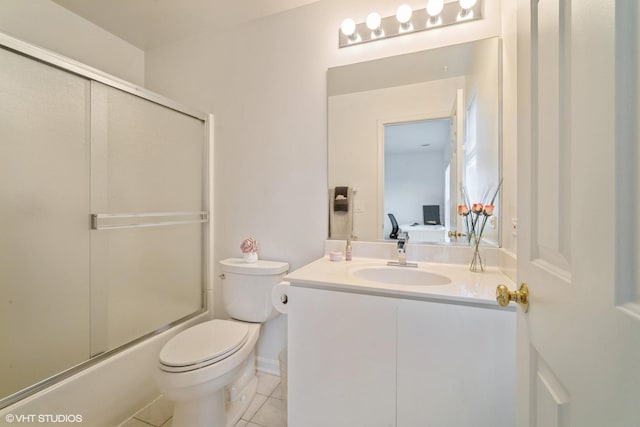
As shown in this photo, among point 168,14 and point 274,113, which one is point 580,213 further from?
point 168,14

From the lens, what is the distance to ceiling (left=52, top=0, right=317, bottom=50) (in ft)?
5.30

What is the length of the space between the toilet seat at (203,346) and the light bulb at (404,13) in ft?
6.05

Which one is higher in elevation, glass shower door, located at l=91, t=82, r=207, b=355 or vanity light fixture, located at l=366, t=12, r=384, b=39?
vanity light fixture, located at l=366, t=12, r=384, b=39

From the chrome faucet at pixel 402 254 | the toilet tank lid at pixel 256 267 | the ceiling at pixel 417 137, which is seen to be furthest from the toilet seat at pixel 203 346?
the ceiling at pixel 417 137

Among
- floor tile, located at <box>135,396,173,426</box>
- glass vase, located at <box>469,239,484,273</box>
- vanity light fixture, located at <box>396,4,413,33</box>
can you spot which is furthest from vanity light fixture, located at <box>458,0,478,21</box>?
floor tile, located at <box>135,396,173,426</box>

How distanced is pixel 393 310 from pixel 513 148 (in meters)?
0.87

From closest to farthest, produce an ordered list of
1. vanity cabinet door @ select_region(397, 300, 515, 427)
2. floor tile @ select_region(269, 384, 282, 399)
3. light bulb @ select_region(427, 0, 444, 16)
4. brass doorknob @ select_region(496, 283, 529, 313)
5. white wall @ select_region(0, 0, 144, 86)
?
brass doorknob @ select_region(496, 283, 529, 313) → vanity cabinet door @ select_region(397, 300, 515, 427) → light bulb @ select_region(427, 0, 444, 16) → white wall @ select_region(0, 0, 144, 86) → floor tile @ select_region(269, 384, 282, 399)

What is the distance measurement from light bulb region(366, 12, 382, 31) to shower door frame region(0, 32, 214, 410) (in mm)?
1195

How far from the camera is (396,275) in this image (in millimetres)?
1337

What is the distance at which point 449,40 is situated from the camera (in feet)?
4.47

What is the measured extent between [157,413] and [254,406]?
1.72 feet

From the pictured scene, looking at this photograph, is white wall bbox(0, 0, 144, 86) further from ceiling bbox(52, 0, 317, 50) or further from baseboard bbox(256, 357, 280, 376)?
baseboard bbox(256, 357, 280, 376)

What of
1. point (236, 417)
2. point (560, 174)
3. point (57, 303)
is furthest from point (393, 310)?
point (57, 303)

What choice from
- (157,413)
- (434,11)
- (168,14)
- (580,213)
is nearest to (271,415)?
(157,413)
